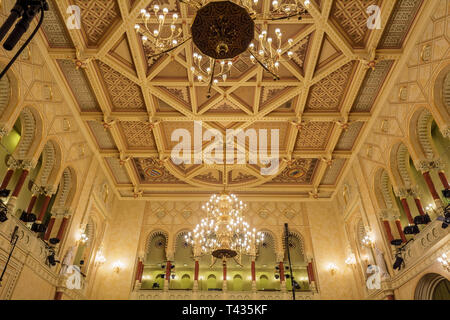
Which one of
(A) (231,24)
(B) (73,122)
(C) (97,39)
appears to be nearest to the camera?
(A) (231,24)

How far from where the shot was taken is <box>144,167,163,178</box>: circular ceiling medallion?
14.7 m

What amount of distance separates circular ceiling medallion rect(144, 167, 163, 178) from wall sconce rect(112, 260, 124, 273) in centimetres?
435

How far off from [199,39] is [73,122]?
7.84 metres

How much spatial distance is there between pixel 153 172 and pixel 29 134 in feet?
20.8

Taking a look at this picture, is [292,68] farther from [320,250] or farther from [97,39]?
[320,250]

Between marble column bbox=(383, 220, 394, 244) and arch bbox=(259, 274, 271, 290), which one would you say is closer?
marble column bbox=(383, 220, 394, 244)

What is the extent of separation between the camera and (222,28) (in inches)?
196

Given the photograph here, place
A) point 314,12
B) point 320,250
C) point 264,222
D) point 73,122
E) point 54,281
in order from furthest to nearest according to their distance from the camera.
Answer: point 264,222
point 320,250
point 73,122
point 54,281
point 314,12

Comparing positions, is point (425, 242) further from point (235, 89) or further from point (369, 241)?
point (235, 89)

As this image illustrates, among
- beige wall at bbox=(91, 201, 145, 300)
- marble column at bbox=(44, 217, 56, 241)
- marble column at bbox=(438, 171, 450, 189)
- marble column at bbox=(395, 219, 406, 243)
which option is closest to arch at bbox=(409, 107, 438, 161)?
marble column at bbox=(438, 171, 450, 189)

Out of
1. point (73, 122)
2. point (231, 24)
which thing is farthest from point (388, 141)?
point (73, 122)

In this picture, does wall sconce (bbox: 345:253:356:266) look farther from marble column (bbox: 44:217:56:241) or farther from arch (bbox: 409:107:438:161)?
marble column (bbox: 44:217:56:241)

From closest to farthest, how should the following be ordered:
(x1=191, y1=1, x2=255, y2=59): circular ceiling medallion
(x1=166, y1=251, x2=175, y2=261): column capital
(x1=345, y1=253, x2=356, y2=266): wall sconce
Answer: (x1=191, y1=1, x2=255, y2=59): circular ceiling medallion, (x1=345, y1=253, x2=356, y2=266): wall sconce, (x1=166, y1=251, x2=175, y2=261): column capital

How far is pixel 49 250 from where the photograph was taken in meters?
9.93
